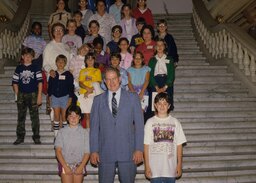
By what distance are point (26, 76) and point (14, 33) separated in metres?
3.82

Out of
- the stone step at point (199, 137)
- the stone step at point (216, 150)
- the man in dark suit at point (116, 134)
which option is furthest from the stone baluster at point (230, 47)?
the man in dark suit at point (116, 134)

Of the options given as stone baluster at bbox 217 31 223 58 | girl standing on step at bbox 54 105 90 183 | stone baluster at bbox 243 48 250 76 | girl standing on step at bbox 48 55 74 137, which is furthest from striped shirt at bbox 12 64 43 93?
stone baluster at bbox 217 31 223 58

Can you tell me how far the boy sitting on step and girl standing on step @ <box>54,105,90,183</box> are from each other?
186 centimetres

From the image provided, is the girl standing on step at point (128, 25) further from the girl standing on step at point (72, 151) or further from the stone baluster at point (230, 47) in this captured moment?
the girl standing on step at point (72, 151)

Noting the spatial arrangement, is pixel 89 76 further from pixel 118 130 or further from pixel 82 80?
pixel 118 130

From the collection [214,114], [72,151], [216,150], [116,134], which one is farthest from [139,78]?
[116,134]

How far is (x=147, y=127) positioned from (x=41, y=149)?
2.77 metres

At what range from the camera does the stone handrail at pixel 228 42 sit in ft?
30.3

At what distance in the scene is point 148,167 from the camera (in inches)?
199

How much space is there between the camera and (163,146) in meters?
5.12

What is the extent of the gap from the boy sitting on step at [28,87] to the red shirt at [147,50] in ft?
6.35

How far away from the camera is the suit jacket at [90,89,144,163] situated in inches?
198

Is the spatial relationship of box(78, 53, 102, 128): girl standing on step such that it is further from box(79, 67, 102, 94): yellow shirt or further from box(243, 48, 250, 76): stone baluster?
box(243, 48, 250, 76): stone baluster

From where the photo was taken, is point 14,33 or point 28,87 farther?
point 14,33
